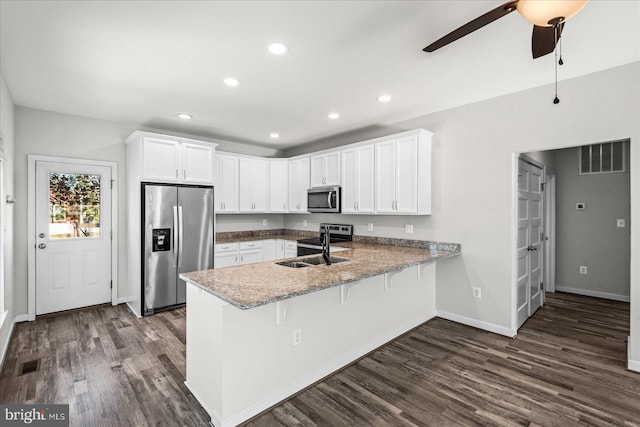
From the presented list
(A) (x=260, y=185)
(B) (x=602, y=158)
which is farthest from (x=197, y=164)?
(B) (x=602, y=158)

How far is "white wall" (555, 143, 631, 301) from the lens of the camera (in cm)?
455

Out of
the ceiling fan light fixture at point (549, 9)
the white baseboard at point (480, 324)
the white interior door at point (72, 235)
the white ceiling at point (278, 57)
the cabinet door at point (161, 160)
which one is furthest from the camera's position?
the cabinet door at point (161, 160)

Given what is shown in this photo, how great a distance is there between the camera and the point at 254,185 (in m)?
5.50

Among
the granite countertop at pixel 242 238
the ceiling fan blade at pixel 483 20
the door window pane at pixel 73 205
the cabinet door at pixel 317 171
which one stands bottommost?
the granite countertop at pixel 242 238

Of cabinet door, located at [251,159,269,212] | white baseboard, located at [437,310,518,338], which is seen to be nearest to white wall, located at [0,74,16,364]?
cabinet door, located at [251,159,269,212]

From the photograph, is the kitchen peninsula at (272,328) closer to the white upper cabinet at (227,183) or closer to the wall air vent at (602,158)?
the white upper cabinet at (227,183)

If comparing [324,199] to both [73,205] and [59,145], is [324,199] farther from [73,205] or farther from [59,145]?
[59,145]

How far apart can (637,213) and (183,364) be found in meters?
4.15

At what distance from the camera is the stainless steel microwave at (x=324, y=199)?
4.70 m

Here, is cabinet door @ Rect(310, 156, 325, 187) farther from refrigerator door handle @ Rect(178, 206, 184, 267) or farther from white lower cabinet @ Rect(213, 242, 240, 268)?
refrigerator door handle @ Rect(178, 206, 184, 267)

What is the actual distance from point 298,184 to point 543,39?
13.8ft

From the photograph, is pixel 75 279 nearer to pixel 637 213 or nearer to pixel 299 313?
pixel 299 313

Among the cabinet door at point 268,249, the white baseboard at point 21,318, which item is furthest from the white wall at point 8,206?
the cabinet door at point 268,249

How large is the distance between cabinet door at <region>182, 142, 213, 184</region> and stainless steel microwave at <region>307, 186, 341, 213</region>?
5.31 ft
